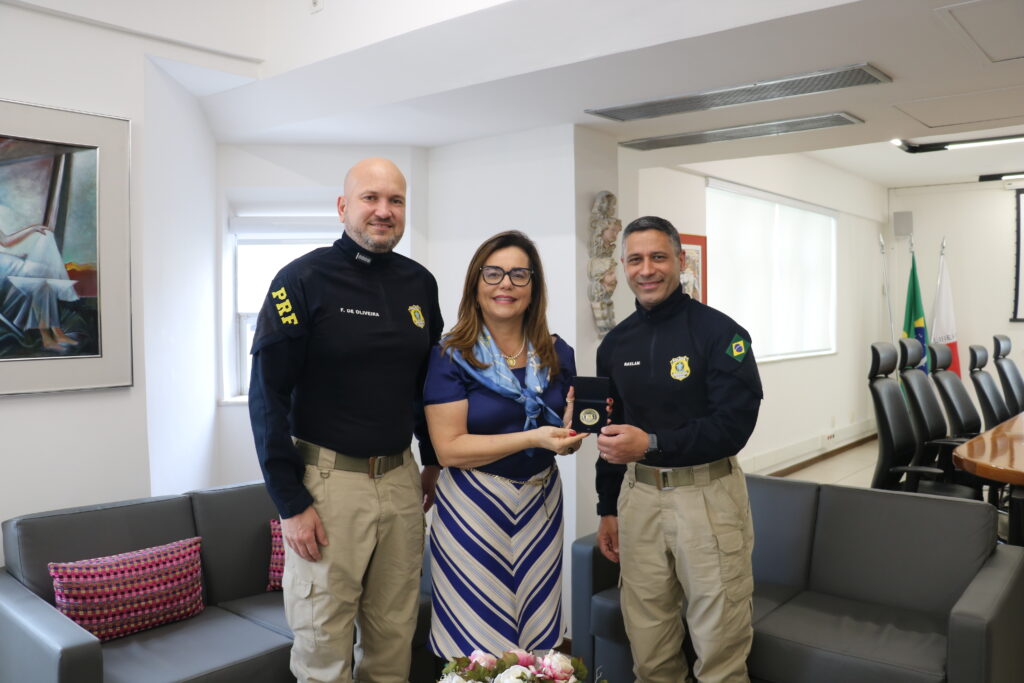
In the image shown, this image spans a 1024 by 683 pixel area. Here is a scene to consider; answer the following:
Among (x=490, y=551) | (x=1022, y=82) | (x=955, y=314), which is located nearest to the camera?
(x=490, y=551)

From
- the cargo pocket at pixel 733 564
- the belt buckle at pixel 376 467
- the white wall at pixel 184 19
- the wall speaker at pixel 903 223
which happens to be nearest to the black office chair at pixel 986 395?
the wall speaker at pixel 903 223

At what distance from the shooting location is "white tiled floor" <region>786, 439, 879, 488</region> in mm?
7031

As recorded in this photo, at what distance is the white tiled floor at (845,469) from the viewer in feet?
23.1

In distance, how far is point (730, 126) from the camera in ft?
12.1

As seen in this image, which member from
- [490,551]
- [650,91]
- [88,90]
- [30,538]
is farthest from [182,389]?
[650,91]

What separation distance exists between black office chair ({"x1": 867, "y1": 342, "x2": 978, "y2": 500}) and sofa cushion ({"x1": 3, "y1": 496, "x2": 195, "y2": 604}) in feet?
11.4

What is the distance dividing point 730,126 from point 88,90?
2725mm

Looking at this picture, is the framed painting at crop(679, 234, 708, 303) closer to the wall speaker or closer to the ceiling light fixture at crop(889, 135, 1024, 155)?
the ceiling light fixture at crop(889, 135, 1024, 155)

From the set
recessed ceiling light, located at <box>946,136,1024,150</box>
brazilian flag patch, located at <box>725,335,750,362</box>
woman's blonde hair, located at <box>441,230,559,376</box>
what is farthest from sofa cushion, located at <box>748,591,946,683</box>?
recessed ceiling light, located at <box>946,136,1024,150</box>

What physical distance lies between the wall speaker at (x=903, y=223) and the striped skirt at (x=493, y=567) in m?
8.58

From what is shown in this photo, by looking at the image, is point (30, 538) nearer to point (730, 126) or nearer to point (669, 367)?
point (669, 367)

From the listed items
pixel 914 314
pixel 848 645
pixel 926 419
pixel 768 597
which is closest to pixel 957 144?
pixel 926 419

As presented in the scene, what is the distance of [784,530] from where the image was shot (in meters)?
3.11

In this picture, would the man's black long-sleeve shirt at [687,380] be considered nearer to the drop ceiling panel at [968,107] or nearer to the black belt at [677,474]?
the black belt at [677,474]
